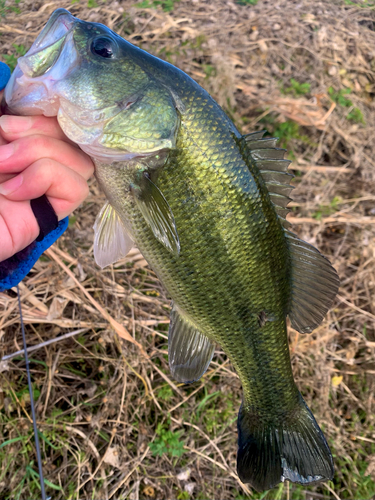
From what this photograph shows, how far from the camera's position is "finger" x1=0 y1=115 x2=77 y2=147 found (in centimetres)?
129

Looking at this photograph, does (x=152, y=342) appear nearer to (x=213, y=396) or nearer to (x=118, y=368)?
(x=118, y=368)

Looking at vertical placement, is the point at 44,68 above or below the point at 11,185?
above

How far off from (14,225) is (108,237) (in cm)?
40

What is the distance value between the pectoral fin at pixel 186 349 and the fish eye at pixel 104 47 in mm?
1131

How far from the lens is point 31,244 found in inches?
67.9

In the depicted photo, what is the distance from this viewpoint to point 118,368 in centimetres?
264

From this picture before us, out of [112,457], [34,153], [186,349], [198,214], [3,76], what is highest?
[3,76]

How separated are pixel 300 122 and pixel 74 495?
11.3 feet

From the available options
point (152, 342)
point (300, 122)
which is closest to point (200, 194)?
point (152, 342)

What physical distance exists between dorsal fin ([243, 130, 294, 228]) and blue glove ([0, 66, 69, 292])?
2.89 ft

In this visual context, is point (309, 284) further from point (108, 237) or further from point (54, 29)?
point (54, 29)

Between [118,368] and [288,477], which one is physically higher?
[288,477]

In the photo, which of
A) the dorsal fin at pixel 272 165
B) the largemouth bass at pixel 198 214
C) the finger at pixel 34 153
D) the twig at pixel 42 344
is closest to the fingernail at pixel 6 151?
the finger at pixel 34 153

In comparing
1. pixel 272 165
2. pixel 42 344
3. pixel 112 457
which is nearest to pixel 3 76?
pixel 272 165
